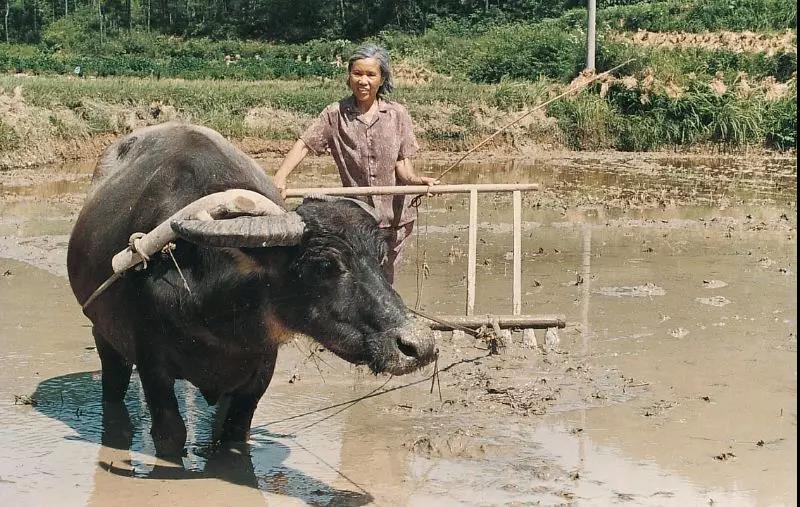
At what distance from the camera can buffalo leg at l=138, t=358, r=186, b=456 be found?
415 centimetres

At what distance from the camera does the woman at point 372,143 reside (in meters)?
5.09

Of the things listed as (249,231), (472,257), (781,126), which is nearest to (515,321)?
(472,257)

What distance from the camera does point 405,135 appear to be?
5297 mm

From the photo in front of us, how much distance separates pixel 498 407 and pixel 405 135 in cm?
135

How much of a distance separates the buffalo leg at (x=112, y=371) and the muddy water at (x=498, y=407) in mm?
94

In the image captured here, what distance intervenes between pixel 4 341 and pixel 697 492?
399cm

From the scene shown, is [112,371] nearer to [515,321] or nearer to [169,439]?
[169,439]

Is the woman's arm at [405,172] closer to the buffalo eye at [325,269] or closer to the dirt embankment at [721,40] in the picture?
the buffalo eye at [325,269]

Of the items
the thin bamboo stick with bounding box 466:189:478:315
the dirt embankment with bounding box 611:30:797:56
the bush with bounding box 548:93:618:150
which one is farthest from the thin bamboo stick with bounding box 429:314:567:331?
the dirt embankment with bounding box 611:30:797:56

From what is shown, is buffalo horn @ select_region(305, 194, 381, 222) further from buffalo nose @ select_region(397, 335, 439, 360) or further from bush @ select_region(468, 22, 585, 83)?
bush @ select_region(468, 22, 585, 83)

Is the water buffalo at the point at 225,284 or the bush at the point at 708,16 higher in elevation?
the bush at the point at 708,16

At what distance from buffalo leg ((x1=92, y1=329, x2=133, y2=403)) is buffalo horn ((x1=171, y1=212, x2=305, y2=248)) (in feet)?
5.12

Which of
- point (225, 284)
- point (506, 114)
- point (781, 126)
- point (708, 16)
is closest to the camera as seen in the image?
point (225, 284)

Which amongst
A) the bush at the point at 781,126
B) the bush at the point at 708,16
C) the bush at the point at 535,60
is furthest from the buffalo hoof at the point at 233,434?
the bush at the point at 708,16
